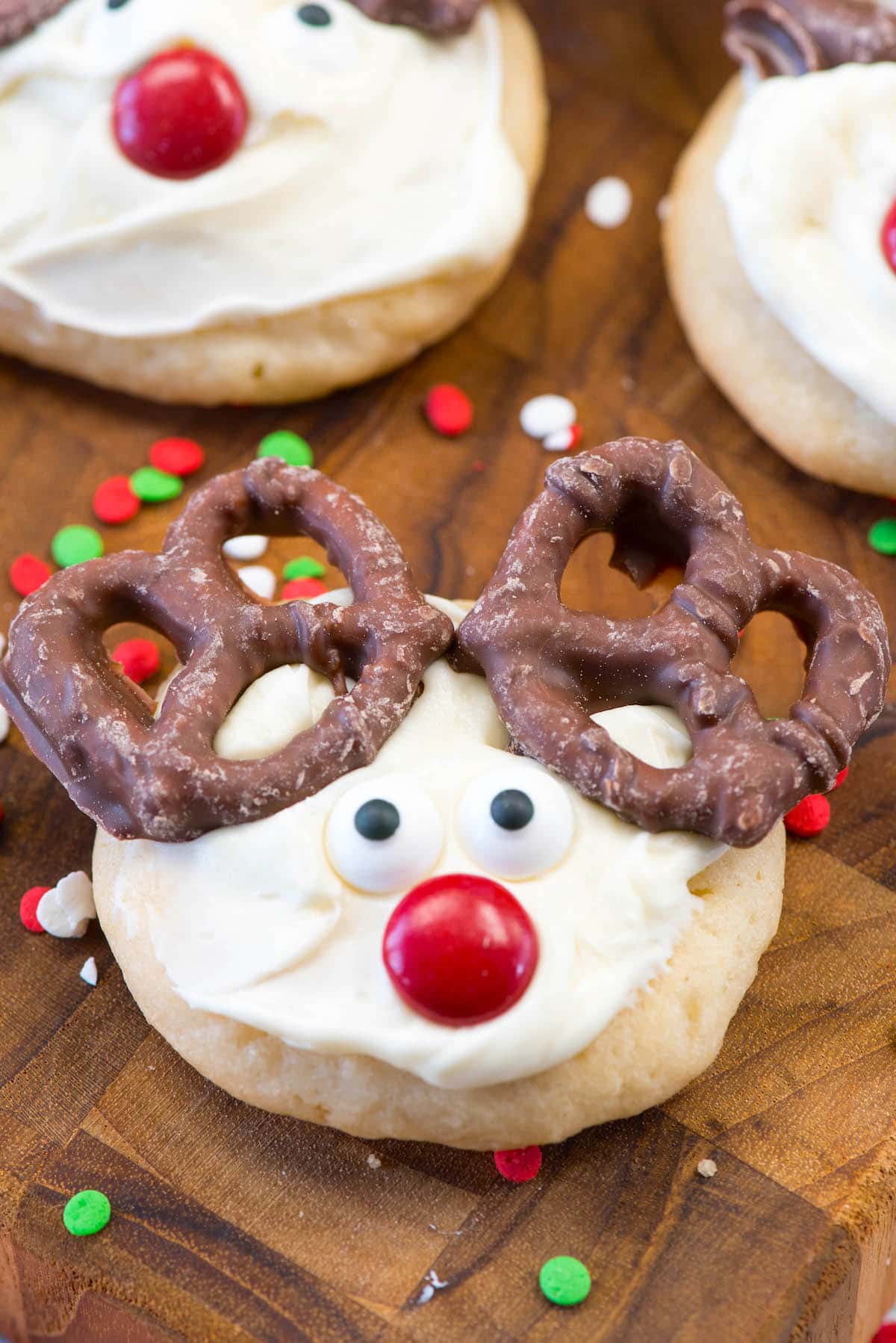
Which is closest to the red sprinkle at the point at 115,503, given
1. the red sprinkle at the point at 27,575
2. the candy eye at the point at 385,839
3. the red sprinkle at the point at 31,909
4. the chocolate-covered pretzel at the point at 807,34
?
the red sprinkle at the point at 27,575

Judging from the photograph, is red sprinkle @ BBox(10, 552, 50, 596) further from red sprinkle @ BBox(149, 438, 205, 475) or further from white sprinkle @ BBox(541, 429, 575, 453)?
white sprinkle @ BBox(541, 429, 575, 453)

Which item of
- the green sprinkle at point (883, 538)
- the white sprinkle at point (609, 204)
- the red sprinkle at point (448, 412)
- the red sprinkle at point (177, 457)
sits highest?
the white sprinkle at point (609, 204)

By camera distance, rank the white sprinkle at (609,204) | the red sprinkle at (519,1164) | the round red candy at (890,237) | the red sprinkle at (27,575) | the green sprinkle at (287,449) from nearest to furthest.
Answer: the red sprinkle at (519,1164) → the round red candy at (890,237) → the red sprinkle at (27,575) → the green sprinkle at (287,449) → the white sprinkle at (609,204)

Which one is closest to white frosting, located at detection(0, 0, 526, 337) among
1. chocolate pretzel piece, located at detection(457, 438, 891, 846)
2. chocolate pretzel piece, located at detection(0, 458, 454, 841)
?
chocolate pretzel piece, located at detection(0, 458, 454, 841)

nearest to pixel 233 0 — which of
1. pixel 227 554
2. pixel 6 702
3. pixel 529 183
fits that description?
pixel 529 183

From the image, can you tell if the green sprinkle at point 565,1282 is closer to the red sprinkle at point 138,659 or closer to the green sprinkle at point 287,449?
the red sprinkle at point 138,659

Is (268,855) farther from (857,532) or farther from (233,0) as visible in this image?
(233,0)

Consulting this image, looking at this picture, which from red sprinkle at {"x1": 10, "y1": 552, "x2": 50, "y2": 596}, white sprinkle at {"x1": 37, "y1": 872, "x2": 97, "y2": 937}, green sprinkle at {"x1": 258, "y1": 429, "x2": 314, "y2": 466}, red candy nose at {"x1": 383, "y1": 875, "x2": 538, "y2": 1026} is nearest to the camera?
red candy nose at {"x1": 383, "y1": 875, "x2": 538, "y2": 1026}
